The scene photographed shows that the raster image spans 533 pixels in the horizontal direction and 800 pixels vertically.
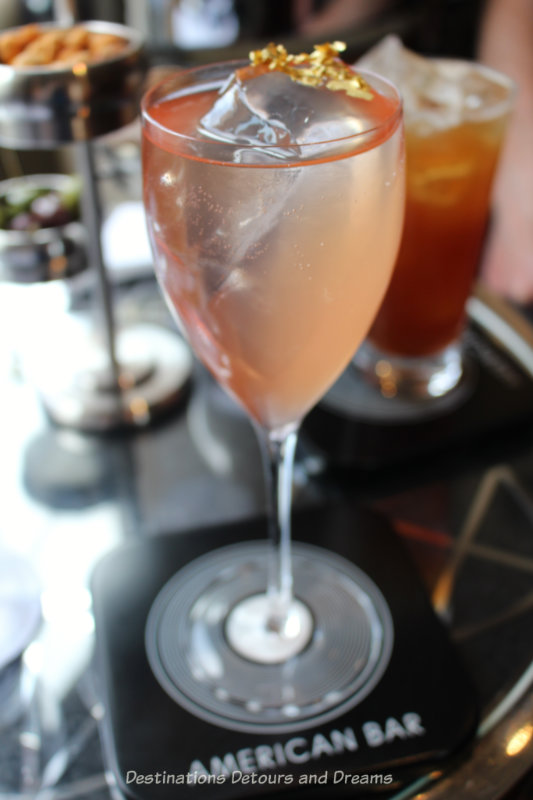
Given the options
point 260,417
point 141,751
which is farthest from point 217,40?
point 141,751

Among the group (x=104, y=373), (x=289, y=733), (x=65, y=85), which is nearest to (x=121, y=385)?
(x=104, y=373)

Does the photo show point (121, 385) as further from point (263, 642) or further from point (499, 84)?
point (499, 84)

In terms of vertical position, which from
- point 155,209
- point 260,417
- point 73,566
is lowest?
point 73,566

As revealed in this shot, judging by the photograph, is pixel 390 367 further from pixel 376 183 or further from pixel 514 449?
pixel 376 183

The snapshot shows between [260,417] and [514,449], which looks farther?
[514,449]

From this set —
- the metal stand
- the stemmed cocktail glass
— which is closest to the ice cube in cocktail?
the stemmed cocktail glass

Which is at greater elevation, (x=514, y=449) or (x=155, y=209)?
(x=155, y=209)
